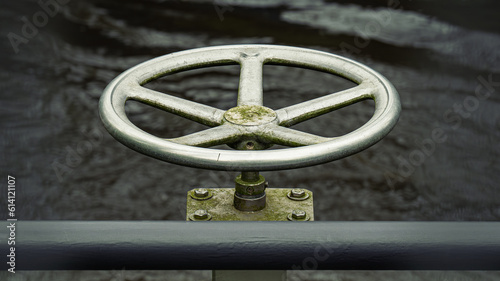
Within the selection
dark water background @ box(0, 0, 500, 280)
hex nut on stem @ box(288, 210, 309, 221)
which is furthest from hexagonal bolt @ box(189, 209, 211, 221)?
dark water background @ box(0, 0, 500, 280)

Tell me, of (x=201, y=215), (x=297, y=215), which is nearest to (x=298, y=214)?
(x=297, y=215)

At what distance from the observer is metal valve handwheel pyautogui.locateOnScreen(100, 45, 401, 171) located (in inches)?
37.5

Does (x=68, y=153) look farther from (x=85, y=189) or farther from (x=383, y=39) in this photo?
(x=383, y=39)

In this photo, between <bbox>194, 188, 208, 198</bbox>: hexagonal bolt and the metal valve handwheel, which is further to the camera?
<bbox>194, 188, 208, 198</bbox>: hexagonal bolt

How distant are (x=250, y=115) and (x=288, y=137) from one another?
0.10 metres

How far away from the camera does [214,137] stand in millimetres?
1101

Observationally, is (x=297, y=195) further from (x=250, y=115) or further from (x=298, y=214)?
(x=250, y=115)

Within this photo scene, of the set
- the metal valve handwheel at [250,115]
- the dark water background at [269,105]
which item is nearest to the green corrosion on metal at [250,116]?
the metal valve handwheel at [250,115]

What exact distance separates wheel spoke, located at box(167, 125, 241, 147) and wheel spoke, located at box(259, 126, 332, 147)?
46 mm

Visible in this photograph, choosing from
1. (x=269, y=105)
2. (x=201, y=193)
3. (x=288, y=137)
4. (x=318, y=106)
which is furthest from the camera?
(x=269, y=105)

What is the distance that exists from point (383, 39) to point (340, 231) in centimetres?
281

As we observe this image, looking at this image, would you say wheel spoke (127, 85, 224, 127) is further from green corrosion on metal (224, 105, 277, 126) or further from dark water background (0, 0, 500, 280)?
dark water background (0, 0, 500, 280)

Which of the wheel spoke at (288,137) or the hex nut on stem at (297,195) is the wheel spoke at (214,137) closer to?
the wheel spoke at (288,137)

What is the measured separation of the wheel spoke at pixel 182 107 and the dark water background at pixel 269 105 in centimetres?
128
